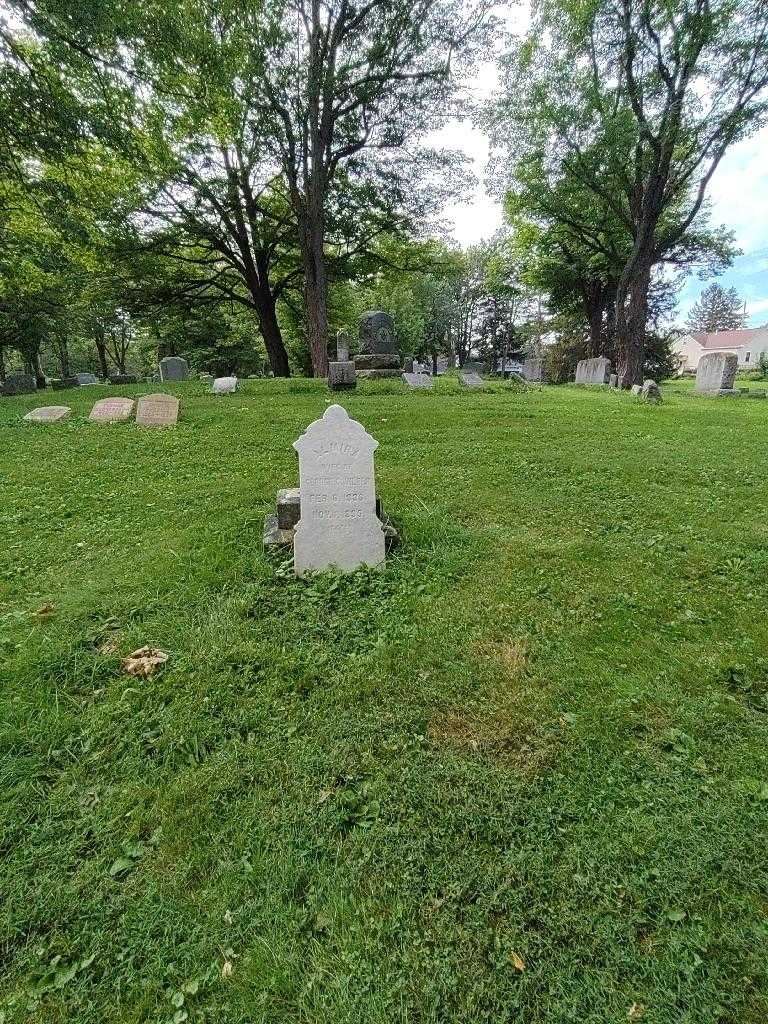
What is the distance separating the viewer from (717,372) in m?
15.4

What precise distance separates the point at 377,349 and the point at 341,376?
3623mm

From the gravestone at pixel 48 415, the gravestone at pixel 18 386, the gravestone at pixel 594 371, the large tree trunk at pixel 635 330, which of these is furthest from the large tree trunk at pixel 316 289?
the gravestone at pixel 594 371

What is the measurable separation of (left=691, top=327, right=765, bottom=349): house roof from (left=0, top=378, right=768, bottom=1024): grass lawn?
2684 inches

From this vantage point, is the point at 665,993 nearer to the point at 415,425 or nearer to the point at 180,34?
the point at 415,425

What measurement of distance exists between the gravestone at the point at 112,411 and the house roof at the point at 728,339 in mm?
69129

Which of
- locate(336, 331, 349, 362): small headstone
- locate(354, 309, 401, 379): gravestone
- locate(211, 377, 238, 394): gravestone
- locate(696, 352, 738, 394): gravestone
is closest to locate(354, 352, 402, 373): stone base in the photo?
locate(354, 309, 401, 379): gravestone

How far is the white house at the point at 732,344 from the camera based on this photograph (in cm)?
5403

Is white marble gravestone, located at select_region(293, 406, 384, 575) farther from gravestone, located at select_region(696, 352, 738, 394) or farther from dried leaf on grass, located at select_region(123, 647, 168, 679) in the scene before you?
gravestone, located at select_region(696, 352, 738, 394)

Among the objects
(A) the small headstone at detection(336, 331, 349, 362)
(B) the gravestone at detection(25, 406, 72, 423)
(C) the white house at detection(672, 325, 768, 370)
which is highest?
(C) the white house at detection(672, 325, 768, 370)

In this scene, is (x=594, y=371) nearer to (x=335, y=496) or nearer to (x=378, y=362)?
(x=378, y=362)

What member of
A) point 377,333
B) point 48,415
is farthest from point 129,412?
point 377,333

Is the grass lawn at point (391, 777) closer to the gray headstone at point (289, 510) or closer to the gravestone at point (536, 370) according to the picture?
the gray headstone at point (289, 510)

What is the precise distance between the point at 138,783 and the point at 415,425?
738cm

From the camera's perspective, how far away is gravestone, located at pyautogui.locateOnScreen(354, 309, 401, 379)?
14.6m
